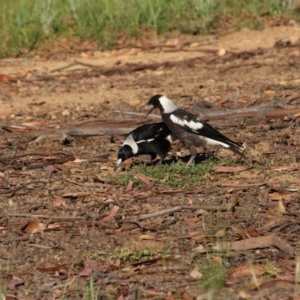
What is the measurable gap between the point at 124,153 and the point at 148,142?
0.33 m

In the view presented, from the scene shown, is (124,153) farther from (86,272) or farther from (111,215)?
(86,272)

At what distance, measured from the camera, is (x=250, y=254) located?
549 cm

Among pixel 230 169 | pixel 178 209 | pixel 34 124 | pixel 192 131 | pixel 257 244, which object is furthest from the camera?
pixel 34 124

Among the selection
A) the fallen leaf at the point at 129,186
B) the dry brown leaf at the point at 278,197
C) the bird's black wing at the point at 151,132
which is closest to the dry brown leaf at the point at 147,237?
the dry brown leaf at the point at 278,197

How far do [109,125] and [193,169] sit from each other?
1.82 metres

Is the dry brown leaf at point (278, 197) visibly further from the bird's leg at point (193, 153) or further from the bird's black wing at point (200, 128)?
the bird's leg at point (193, 153)

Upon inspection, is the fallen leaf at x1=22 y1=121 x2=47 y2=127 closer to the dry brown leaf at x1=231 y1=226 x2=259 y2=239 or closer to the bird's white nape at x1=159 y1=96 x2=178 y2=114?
the bird's white nape at x1=159 y1=96 x2=178 y2=114

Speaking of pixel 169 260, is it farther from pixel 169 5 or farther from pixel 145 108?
pixel 169 5

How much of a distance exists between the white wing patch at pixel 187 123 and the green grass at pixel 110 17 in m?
5.35

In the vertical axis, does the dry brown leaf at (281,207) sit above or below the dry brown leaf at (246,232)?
below

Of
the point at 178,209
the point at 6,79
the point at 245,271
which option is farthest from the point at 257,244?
the point at 6,79

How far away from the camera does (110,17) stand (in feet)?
45.0

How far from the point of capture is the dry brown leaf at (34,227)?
6.05 meters

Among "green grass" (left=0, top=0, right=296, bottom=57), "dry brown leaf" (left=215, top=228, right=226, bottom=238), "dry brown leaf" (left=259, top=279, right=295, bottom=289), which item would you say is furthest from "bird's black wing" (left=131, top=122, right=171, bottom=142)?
"green grass" (left=0, top=0, right=296, bottom=57)
